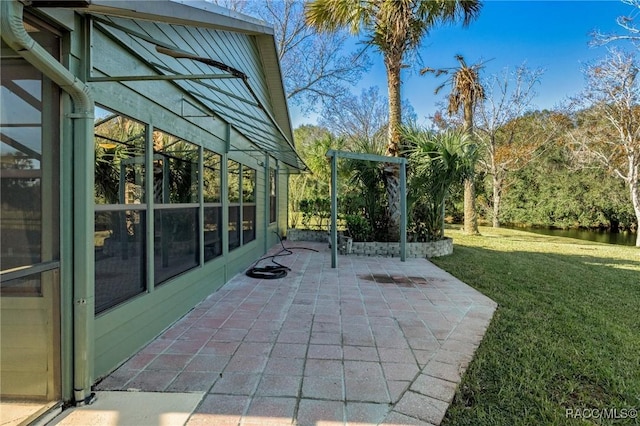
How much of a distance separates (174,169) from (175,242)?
75 cm

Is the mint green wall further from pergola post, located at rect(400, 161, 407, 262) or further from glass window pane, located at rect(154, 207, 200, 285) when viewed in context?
pergola post, located at rect(400, 161, 407, 262)

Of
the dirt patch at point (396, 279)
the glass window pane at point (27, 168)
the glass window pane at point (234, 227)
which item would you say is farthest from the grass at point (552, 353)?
the glass window pane at point (234, 227)

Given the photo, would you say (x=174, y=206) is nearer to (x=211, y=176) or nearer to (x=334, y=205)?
(x=211, y=176)

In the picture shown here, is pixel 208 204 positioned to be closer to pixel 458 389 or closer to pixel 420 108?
pixel 458 389

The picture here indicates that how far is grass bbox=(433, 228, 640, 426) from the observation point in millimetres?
2066

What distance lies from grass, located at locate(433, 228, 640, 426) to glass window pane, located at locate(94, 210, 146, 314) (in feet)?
7.64

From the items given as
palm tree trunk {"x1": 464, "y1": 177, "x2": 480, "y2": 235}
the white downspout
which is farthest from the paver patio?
palm tree trunk {"x1": 464, "y1": 177, "x2": 480, "y2": 235}

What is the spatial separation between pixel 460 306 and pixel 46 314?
3.86 meters

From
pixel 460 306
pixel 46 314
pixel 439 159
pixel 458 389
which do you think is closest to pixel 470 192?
Answer: pixel 439 159

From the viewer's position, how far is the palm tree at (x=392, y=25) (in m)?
7.71

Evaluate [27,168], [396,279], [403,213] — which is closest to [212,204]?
[27,168]

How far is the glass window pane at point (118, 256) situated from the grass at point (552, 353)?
2.33 meters

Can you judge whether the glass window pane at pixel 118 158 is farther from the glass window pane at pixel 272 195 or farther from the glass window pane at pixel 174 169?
the glass window pane at pixel 272 195

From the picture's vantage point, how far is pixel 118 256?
256cm
